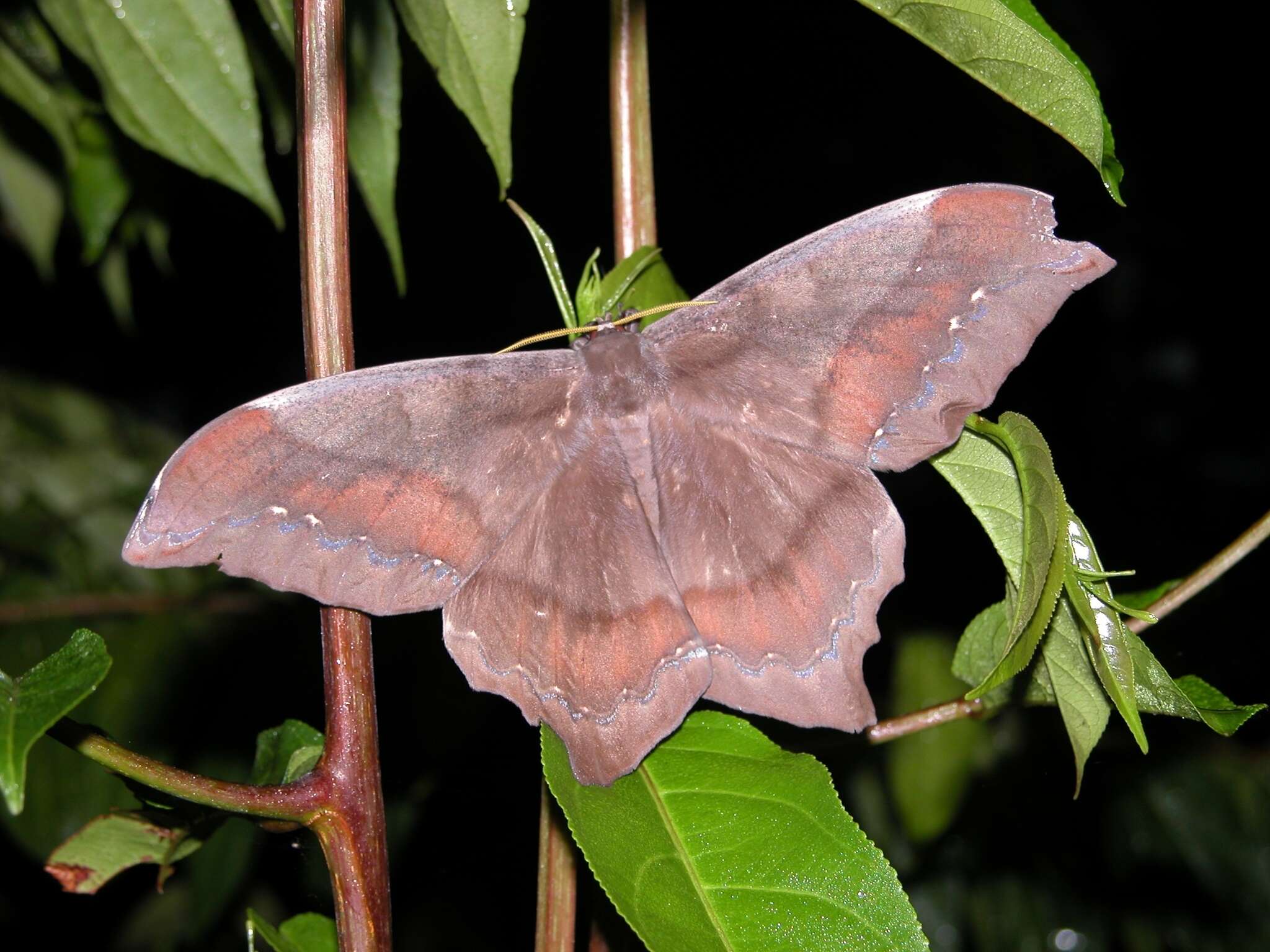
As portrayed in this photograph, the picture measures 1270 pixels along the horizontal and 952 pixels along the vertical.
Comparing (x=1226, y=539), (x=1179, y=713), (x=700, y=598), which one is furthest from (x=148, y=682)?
(x=1226, y=539)

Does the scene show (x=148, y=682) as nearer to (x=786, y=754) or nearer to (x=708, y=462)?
(x=708, y=462)

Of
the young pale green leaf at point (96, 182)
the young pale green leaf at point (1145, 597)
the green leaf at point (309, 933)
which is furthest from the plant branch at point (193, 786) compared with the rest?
the young pale green leaf at point (96, 182)

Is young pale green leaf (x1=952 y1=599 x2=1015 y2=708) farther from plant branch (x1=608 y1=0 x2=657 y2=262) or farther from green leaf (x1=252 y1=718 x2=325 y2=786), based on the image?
green leaf (x1=252 y1=718 x2=325 y2=786)

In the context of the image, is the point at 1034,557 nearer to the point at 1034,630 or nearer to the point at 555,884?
the point at 1034,630

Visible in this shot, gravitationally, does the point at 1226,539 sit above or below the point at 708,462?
below

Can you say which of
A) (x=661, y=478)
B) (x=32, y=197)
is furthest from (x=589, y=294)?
(x=32, y=197)

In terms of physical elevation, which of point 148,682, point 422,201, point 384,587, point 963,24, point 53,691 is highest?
point 963,24

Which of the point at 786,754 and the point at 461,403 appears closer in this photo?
the point at 786,754
